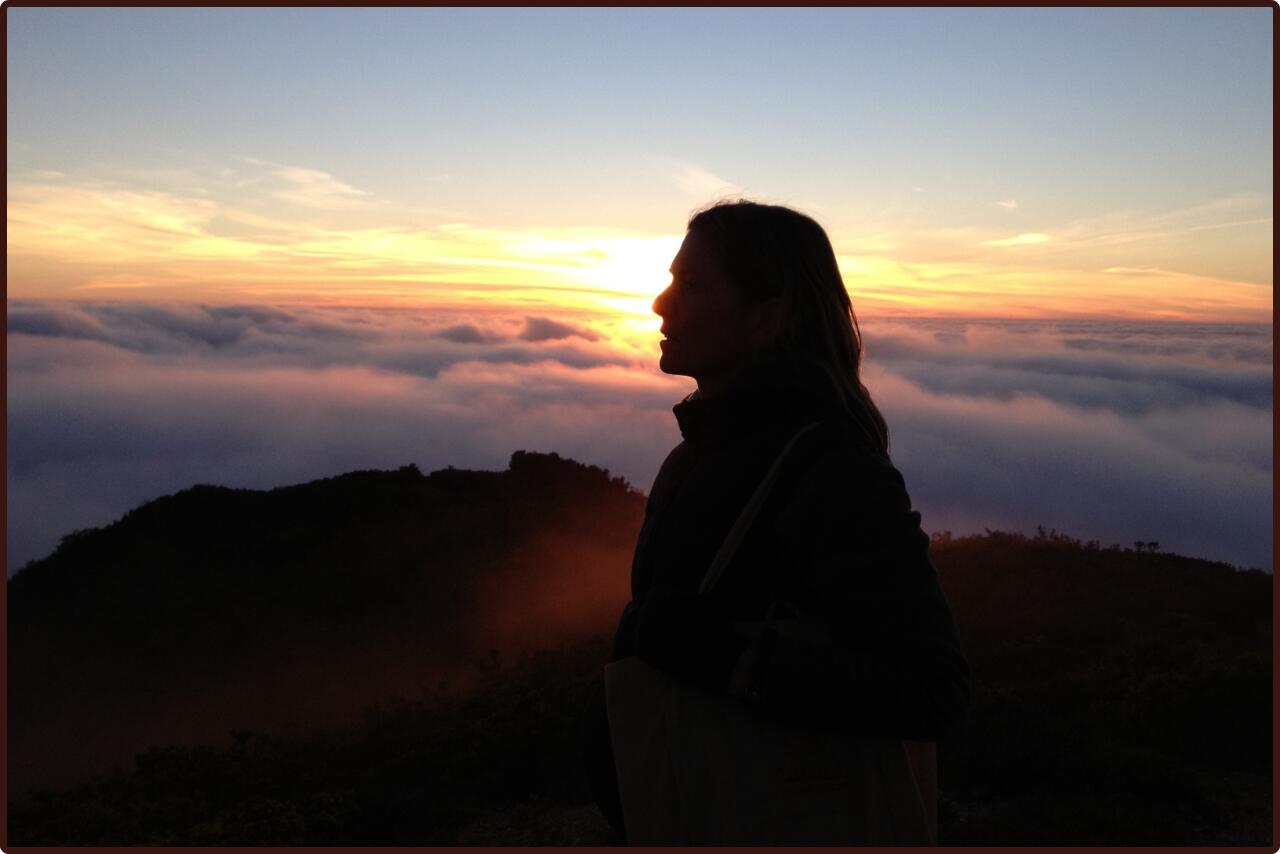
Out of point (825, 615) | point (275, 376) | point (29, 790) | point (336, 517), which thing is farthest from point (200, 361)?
point (825, 615)

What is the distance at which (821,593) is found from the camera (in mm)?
1680

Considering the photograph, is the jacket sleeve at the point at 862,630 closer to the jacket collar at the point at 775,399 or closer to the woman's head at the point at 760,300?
the jacket collar at the point at 775,399

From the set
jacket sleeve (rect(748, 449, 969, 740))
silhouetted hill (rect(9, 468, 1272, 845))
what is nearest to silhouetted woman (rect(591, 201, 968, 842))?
jacket sleeve (rect(748, 449, 969, 740))

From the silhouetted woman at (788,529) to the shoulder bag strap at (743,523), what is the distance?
1 centimetres

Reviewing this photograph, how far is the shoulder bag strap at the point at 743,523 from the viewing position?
174 cm

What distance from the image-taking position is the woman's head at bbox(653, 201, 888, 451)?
6.33 feet

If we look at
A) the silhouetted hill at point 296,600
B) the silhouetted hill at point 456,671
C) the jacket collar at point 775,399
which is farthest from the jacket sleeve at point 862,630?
the silhouetted hill at point 296,600

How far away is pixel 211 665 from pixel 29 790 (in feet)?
10.5

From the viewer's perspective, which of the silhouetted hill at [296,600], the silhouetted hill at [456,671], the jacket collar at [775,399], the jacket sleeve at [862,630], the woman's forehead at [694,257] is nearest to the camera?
the jacket sleeve at [862,630]

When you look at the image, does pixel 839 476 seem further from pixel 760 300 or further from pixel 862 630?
pixel 760 300

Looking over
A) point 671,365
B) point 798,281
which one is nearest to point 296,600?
point 671,365

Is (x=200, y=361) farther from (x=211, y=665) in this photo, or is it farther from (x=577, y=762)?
(x=577, y=762)

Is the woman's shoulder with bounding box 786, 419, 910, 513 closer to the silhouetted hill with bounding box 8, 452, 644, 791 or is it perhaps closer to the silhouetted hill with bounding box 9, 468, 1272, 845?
the silhouetted hill with bounding box 9, 468, 1272, 845

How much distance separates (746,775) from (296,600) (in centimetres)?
1130
